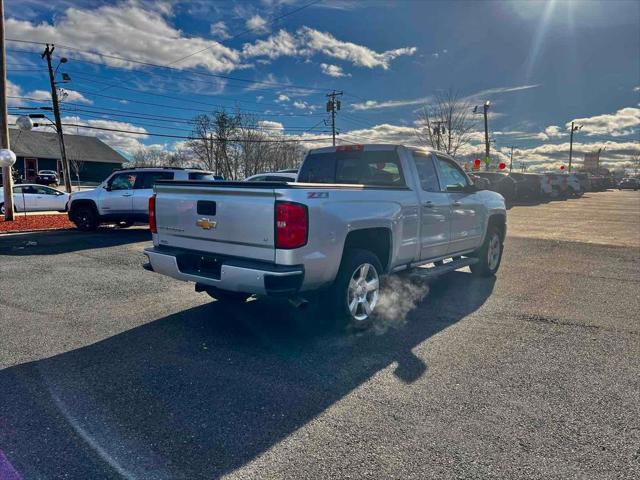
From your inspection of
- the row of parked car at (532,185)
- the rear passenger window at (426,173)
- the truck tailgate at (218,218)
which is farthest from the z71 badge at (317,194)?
the row of parked car at (532,185)

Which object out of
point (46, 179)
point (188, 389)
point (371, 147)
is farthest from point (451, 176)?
point (46, 179)

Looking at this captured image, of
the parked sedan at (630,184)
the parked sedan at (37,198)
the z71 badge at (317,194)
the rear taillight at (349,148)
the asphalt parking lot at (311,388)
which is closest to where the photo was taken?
→ the asphalt parking lot at (311,388)

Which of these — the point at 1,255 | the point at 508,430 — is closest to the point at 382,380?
the point at 508,430

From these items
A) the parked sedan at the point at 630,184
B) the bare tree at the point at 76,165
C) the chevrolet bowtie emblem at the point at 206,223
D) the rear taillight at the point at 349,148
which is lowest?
the parked sedan at the point at 630,184

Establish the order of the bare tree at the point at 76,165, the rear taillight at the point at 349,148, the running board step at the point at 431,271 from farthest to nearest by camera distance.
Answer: the bare tree at the point at 76,165
the rear taillight at the point at 349,148
the running board step at the point at 431,271

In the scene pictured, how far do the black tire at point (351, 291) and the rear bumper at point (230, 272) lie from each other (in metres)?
0.63

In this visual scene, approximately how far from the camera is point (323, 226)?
13.6ft

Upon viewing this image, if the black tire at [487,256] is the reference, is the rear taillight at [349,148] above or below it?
above

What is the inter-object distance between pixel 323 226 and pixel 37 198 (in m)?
19.1

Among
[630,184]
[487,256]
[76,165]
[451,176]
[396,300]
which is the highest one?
[76,165]

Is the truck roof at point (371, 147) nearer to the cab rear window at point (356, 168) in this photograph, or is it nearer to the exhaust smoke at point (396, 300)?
the cab rear window at point (356, 168)

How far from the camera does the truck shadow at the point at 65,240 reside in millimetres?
9875

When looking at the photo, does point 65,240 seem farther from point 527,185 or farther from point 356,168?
point 527,185

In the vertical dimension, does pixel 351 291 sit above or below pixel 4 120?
below
